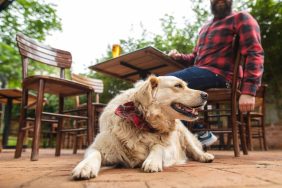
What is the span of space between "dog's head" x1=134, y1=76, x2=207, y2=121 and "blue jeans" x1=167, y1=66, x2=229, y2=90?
528 millimetres

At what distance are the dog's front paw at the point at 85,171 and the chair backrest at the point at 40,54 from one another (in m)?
1.72

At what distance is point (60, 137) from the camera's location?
3.39 meters

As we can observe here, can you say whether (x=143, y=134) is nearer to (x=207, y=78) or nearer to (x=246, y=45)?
(x=207, y=78)

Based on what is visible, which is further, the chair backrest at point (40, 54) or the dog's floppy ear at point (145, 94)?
the chair backrest at point (40, 54)

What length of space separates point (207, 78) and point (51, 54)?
1863 mm

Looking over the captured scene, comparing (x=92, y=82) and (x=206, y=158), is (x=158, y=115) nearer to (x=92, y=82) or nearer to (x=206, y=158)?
(x=206, y=158)

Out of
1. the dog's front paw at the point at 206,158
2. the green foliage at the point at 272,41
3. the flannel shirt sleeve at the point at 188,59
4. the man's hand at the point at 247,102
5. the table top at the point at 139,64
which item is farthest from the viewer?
the green foliage at the point at 272,41

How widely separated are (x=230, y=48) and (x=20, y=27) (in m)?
6.06

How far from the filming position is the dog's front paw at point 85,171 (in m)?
1.32

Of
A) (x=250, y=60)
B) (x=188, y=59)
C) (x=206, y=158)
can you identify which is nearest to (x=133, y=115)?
(x=206, y=158)

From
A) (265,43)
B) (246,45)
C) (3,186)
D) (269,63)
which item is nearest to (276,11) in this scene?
(265,43)

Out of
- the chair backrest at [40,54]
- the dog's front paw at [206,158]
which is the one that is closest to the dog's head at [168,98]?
the dog's front paw at [206,158]

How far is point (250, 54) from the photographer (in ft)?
8.53

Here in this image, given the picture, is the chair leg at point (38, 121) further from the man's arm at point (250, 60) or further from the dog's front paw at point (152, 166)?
the man's arm at point (250, 60)
